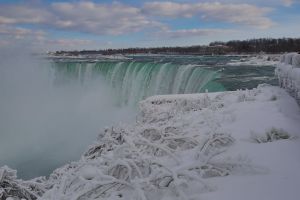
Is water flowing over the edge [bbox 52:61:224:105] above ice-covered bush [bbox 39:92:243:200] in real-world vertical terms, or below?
below

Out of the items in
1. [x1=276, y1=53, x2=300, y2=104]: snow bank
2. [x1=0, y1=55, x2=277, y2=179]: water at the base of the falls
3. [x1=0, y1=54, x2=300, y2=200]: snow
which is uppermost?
[x1=276, y1=53, x2=300, y2=104]: snow bank

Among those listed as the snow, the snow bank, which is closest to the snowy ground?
the snow

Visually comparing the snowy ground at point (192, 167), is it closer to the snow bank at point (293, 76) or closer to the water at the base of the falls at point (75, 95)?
the snow bank at point (293, 76)

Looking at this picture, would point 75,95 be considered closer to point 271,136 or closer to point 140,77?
point 140,77

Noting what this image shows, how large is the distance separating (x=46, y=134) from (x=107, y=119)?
3.49 m

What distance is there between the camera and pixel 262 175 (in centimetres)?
364

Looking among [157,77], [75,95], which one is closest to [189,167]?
[157,77]

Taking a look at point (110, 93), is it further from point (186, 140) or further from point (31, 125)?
point (186, 140)

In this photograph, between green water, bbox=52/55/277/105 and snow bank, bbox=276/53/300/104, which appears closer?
snow bank, bbox=276/53/300/104

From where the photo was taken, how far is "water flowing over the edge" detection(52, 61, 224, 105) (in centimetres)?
2061

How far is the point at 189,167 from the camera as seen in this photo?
140 inches

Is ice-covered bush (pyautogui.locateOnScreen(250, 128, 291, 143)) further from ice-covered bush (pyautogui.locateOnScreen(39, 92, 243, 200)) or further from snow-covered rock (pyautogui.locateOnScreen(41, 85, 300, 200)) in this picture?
ice-covered bush (pyautogui.locateOnScreen(39, 92, 243, 200))

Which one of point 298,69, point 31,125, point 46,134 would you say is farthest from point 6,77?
point 298,69

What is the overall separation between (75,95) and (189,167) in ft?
87.3
